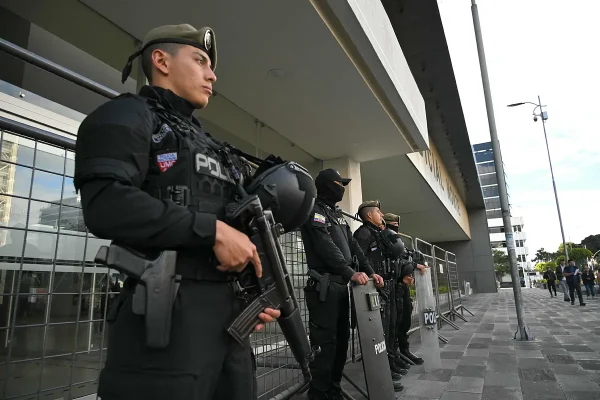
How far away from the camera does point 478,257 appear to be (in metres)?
26.7

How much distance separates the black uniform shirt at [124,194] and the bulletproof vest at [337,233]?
7.35 ft

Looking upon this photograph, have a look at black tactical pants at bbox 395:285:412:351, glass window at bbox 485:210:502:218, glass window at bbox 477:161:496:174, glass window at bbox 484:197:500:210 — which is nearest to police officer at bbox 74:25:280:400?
black tactical pants at bbox 395:285:412:351

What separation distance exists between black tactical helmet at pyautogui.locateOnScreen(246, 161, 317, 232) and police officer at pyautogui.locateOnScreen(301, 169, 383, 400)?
5.43 feet

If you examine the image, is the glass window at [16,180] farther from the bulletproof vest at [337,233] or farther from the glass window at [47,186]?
the bulletproof vest at [337,233]

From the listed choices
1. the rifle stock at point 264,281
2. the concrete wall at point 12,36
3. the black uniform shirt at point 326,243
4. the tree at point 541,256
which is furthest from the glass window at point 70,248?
the tree at point 541,256

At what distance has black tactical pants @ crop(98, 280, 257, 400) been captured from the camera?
975 mm

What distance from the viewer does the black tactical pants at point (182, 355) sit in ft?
3.20

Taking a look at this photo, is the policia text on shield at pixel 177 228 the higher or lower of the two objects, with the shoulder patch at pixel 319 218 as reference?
lower

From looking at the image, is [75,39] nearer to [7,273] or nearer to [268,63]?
[268,63]

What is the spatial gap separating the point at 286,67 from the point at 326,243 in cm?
230

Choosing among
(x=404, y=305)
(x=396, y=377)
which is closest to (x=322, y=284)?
(x=396, y=377)

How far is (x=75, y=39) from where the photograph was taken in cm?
397

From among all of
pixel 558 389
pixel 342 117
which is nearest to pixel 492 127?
pixel 342 117

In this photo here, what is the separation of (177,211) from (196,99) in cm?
53
